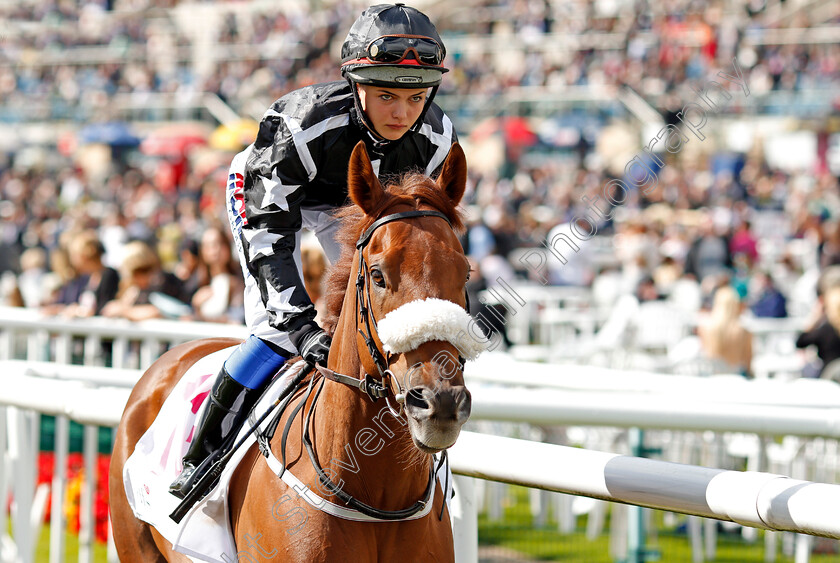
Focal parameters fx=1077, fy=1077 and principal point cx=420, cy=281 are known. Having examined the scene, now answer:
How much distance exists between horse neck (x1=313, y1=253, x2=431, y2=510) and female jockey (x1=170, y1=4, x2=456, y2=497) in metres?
0.19

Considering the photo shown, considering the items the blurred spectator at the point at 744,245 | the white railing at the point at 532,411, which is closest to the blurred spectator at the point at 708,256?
the blurred spectator at the point at 744,245

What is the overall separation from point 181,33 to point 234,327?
3334 centimetres

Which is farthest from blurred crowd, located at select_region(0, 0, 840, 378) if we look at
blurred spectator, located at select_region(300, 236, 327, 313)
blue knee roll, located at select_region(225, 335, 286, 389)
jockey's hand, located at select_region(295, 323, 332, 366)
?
blurred spectator, located at select_region(300, 236, 327, 313)

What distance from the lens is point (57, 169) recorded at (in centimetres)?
2808

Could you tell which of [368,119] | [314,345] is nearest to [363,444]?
[314,345]

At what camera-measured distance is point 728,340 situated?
26.0 feet

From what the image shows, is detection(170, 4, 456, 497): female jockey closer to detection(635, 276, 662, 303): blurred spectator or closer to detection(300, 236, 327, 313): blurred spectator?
detection(300, 236, 327, 313): blurred spectator

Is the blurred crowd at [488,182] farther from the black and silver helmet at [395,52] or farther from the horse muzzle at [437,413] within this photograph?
the horse muzzle at [437,413]

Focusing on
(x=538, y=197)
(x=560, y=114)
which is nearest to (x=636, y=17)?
(x=560, y=114)

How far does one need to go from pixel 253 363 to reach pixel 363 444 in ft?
1.98

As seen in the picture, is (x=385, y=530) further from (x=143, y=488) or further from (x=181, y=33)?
(x=181, y=33)

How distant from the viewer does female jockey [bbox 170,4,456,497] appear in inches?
117

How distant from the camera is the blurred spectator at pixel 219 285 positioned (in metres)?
7.48

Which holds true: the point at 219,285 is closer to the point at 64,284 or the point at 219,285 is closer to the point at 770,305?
the point at 64,284
